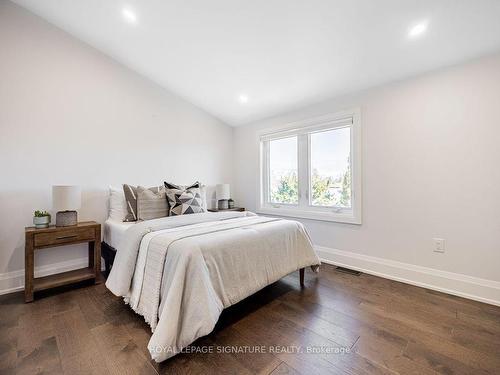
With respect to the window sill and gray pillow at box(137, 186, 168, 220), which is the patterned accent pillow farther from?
the window sill

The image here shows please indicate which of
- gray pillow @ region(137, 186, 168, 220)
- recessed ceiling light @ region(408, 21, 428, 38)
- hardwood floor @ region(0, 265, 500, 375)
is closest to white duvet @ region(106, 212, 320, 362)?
hardwood floor @ region(0, 265, 500, 375)

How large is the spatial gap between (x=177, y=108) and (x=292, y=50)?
201 centimetres

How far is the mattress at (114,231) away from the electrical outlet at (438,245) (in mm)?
3050

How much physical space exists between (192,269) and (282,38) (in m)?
2.23

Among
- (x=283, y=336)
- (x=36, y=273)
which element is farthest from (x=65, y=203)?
(x=283, y=336)

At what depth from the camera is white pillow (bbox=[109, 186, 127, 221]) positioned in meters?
2.66

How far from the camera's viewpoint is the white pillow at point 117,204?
2.66m

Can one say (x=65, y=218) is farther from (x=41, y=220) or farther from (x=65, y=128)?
(x=65, y=128)

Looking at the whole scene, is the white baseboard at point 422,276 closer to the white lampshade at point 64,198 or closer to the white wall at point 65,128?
the white wall at point 65,128

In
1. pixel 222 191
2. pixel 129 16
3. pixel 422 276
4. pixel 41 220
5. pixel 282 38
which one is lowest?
pixel 422 276

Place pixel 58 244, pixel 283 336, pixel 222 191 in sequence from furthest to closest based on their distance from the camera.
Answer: pixel 222 191 < pixel 58 244 < pixel 283 336

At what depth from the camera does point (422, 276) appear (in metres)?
2.36

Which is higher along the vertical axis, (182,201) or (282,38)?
(282,38)

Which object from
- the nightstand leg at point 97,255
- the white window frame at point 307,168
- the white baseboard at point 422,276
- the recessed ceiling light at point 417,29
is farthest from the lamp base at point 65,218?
the recessed ceiling light at point 417,29
